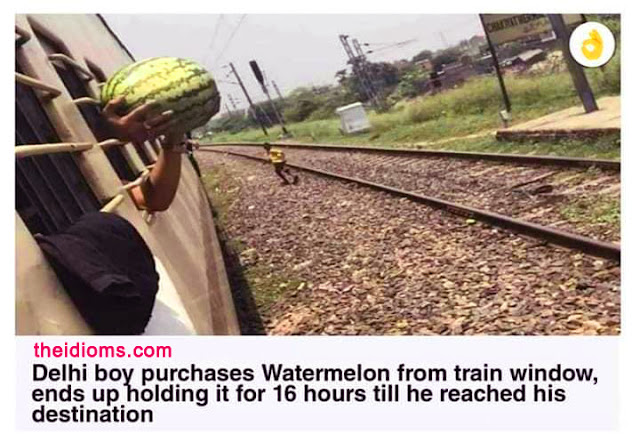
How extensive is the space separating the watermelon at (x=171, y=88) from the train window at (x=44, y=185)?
37 cm

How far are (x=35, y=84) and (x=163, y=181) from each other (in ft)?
2.31

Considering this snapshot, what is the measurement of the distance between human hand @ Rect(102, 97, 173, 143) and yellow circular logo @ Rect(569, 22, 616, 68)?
3.04 metres

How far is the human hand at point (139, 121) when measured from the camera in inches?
104

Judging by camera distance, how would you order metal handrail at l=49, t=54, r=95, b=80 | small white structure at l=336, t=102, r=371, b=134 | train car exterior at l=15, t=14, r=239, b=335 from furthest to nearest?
small white structure at l=336, t=102, r=371, b=134 → metal handrail at l=49, t=54, r=95, b=80 → train car exterior at l=15, t=14, r=239, b=335

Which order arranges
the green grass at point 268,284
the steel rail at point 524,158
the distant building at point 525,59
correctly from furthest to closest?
1. the distant building at point 525,59
2. the steel rail at point 524,158
3. the green grass at point 268,284

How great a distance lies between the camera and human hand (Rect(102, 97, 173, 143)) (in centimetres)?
264

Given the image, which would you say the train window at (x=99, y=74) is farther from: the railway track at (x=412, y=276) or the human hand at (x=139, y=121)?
the human hand at (x=139, y=121)

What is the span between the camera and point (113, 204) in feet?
9.19

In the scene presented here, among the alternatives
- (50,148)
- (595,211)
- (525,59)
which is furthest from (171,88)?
(525,59)

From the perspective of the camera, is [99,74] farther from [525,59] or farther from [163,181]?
[525,59]

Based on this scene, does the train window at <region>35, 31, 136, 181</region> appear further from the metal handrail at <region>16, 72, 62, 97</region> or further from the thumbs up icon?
the thumbs up icon

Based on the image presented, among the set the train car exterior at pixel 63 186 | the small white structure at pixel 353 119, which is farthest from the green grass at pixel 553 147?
the small white structure at pixel 353 119

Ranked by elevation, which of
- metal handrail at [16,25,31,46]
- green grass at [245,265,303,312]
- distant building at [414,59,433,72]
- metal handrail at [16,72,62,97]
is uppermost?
metal handrail at [16,25,31,46]

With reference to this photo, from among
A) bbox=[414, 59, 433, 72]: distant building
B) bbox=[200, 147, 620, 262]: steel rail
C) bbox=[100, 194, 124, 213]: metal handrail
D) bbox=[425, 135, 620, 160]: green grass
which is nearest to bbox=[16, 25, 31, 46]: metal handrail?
bbox=[100, 194, 124, 213]: metal handrail
